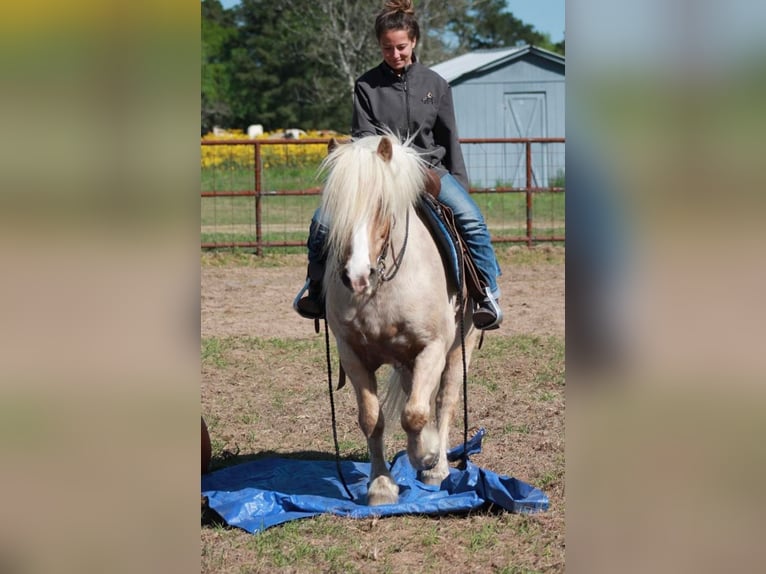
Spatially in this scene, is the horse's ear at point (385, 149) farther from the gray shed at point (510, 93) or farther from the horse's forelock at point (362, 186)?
the gray shed at point (510, 93)

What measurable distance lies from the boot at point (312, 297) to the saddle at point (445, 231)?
1.84 ft

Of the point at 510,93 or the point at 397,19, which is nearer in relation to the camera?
the point at 397,19

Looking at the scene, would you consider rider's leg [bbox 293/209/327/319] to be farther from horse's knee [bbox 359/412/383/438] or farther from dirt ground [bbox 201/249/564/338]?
dirt ground [bbox 201/249/564/338]

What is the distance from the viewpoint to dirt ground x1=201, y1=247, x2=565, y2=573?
3.75 meters

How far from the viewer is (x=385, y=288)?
4215 mm

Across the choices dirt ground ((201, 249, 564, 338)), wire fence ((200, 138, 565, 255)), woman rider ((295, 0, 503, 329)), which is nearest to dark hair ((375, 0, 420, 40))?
woman rider ((295, 0, 503, 329))

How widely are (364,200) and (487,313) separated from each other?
112cm

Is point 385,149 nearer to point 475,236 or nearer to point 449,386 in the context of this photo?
point 475,236

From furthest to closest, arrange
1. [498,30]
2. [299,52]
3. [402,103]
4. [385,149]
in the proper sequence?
[498,30], [299,52], [402,103], [385,149]

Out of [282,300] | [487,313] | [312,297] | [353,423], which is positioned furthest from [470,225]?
[282,300]
